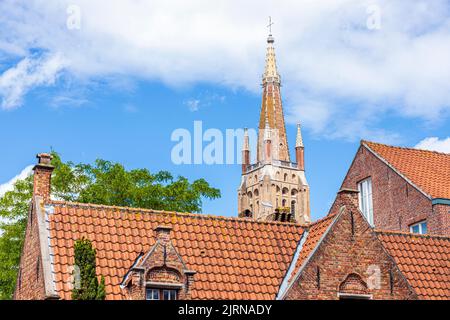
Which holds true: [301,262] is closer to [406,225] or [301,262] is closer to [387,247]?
[387,247]

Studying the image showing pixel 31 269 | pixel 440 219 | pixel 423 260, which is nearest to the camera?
pixel 31 269

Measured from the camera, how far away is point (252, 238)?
933 inches

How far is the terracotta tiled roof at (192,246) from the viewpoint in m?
21.0

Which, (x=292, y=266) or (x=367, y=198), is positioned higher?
(x=367, y=198)

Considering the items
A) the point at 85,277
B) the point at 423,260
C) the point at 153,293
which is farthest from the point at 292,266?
the point at 85,277

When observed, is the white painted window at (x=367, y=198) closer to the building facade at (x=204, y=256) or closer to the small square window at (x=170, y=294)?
the building facade at (x=204, y=256)

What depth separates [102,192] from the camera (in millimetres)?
37188

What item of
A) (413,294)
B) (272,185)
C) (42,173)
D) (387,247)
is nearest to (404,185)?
(387,247)

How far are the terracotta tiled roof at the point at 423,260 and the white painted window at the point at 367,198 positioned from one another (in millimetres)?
9339

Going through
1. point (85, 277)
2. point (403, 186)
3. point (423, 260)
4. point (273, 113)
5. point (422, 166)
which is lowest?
point (85, 277)

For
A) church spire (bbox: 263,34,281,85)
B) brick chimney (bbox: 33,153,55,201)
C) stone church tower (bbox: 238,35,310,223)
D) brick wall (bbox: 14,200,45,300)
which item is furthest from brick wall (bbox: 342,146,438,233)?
church spire (bbox: 263,34,281,85)

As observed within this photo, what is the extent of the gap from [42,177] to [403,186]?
1723cm

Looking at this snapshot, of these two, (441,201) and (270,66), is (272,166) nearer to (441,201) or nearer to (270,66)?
(270,66)

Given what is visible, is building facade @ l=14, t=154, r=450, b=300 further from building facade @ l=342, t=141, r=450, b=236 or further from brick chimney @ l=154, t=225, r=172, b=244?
building facade @ l=342, t=141, r=450, b=236
